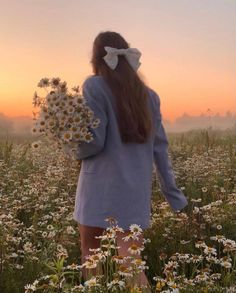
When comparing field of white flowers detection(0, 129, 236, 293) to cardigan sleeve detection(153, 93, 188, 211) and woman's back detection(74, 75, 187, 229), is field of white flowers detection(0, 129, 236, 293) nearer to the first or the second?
woman's back detection(74, 75, 187, 229)

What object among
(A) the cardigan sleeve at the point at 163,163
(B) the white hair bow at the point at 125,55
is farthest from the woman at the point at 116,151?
(A) the cardigan sleeve at the point at 163,163

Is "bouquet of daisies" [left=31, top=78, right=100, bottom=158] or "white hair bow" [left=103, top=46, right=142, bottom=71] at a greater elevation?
"white hair bow" [left=103, top=46, right=142, bottom=71]

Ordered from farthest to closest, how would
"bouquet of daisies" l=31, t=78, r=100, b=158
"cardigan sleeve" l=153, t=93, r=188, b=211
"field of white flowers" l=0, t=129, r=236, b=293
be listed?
1. "cardigan sleeve" l=153, t=93, r=188, b=211
2. "bouquet of daisies" l=31, t=78, r=100, b=158
3. "field of white flowers" l=0, t=129, r=236, b=293

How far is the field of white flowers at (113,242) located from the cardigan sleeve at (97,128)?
32cm

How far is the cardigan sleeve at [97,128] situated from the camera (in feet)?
14.4

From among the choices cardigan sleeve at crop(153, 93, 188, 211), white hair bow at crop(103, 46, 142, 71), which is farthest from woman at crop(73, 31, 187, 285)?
cardigan sleeve at crop(153, 93, 188, 211)

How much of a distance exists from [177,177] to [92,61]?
4.86 meters

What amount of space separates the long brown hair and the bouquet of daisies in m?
0.26

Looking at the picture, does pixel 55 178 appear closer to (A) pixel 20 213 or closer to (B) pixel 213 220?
(A) pixel 20 213

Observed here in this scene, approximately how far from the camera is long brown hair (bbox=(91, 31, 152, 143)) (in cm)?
451

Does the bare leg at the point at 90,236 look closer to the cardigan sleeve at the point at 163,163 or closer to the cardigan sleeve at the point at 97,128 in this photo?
the cardigan sleeve at the point at 97,128

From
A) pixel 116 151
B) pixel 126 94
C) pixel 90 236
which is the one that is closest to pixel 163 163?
pixel 116 151

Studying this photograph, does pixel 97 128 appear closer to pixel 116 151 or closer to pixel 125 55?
pixel 116 151

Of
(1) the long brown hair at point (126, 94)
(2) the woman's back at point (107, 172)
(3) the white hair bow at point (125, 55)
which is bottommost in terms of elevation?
(2) the woman's back at point (107, 172)
